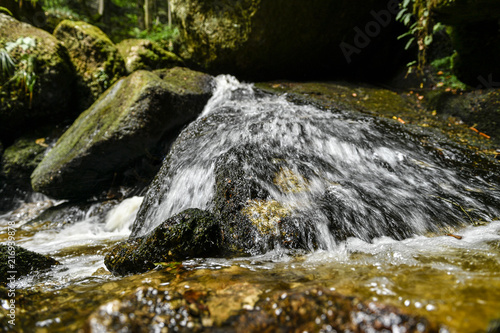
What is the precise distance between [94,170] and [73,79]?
3.41 meters

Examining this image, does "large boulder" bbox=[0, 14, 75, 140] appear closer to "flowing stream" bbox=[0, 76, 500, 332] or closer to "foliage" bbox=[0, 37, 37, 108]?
"foliage" bbox=[0, 37, 37, 108]

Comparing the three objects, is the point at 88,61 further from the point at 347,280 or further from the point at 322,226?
the point at 347,280

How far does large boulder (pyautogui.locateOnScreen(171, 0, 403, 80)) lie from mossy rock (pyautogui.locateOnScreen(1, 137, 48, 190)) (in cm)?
481

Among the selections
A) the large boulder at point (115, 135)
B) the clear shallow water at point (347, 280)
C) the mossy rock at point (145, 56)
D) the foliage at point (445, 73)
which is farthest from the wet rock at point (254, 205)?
the mossy rock at point (145, 56)

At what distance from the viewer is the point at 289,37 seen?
22.8 feet

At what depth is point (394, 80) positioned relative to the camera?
7.32m

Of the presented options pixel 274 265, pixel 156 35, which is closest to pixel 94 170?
pixel 274 265

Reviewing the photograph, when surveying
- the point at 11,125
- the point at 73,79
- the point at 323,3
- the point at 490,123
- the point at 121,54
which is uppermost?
the point at 323,3

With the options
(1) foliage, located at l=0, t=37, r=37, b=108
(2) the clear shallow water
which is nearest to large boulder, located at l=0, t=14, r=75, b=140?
(1) foliage, located at l=0, t=37, r=37, b=108

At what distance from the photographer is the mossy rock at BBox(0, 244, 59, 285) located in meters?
2.04

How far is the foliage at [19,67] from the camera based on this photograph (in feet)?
19.1

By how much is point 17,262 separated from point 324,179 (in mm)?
2918

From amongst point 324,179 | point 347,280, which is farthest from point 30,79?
point 347,280

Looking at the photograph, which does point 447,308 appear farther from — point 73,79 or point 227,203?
point 73,79
